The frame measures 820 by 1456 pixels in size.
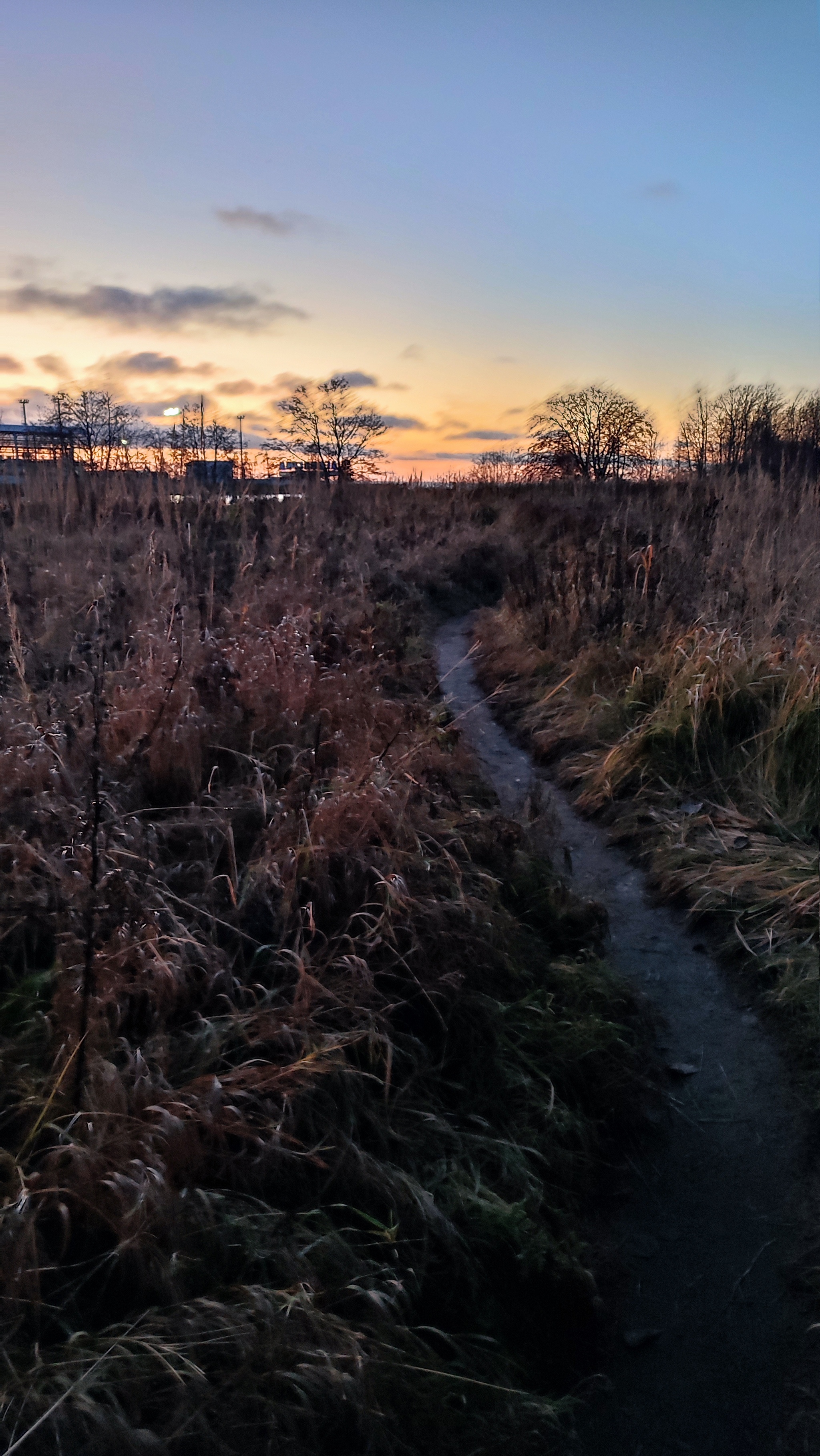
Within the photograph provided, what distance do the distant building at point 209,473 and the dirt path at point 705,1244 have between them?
807 centimetres

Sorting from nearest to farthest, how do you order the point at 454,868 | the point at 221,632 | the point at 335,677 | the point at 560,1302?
the point at 560,1302
the point at 454,868
the point at 335,677
the point at 221,632

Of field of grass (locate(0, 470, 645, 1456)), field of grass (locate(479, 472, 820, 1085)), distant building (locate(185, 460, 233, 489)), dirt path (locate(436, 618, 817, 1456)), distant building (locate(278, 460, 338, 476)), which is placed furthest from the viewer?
distant building (locate(278, 460, 338, 476))

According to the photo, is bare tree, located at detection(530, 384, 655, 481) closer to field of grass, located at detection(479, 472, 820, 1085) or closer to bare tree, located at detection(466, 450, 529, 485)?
bare tree, located at detection(466, 450, 529, 485)

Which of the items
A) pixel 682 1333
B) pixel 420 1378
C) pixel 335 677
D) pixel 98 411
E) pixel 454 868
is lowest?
pixel 682 1333

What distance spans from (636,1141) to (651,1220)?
0.95 feet

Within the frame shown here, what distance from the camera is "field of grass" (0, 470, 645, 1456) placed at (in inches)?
63.5

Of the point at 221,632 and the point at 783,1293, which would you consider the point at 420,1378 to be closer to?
the point at 783,1293

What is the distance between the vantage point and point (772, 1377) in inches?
75.6

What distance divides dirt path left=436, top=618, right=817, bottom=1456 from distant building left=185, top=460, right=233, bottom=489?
26.5 feet

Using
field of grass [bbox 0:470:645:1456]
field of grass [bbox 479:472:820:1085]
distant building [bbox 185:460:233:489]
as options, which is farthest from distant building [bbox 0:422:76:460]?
field of grass [bbox 0:470:645:1456]

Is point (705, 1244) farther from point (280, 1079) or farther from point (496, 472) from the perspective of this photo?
point (496, 472)

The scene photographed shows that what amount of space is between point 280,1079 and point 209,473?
11821 millimetres

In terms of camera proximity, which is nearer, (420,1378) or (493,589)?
(420,1378)

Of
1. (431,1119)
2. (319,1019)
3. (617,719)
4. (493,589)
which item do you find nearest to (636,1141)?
(431,1119)
